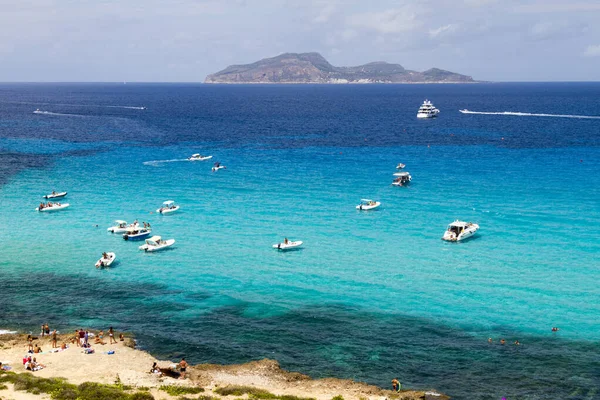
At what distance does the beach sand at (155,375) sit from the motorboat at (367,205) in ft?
142

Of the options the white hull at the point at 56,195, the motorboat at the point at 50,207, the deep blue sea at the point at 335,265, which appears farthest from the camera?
the white hull at the point at 56,195

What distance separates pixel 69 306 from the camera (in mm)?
53062

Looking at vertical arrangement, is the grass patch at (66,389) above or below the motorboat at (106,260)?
below

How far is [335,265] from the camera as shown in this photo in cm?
6278

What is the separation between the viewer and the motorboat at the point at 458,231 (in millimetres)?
69562

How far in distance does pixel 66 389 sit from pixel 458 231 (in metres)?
48.2

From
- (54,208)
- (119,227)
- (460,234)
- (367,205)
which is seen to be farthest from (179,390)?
(54,208)

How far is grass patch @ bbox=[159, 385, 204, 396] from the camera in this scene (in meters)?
37.6

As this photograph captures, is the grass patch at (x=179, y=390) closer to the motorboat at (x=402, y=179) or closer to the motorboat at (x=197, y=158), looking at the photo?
the motorboat at (x=402, y=179)

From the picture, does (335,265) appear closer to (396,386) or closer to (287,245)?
(287,245)

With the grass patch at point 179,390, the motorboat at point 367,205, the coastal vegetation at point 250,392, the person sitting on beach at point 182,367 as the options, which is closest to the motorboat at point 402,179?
the motorboat at point 367,205

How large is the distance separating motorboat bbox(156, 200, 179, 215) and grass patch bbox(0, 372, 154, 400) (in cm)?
4470

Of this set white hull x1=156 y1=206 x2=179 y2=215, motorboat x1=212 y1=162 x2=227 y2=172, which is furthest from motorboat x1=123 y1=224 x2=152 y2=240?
motorboat x1=212 y1=162 x2=227 y2=172

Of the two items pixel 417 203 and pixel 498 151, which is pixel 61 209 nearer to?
pixel 417 203
